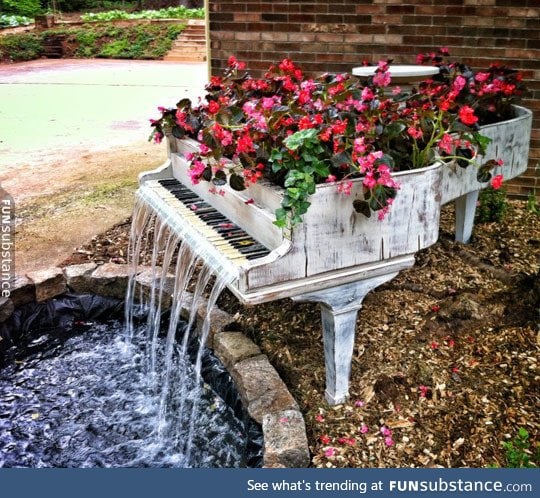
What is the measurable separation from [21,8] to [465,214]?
24.2 meters

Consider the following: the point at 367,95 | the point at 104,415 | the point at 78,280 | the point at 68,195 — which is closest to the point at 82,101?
the point at 68,195

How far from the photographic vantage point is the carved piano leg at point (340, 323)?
2.29 metres

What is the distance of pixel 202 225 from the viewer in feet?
8.46

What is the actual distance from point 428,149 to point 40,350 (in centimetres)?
249

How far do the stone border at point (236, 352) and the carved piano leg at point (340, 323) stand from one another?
0.68 ft

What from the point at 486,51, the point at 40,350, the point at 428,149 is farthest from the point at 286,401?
the point at 486,51

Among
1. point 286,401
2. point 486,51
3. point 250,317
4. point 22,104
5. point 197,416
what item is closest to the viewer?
point 286,401

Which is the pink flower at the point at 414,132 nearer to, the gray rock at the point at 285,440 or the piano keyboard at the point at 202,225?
the piano keyboard at the point at 202,225

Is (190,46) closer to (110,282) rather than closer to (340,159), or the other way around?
(110,282)

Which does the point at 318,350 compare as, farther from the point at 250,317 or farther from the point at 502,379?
the point at 502,379

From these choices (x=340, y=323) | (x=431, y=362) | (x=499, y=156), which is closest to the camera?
(x=340, y=323)

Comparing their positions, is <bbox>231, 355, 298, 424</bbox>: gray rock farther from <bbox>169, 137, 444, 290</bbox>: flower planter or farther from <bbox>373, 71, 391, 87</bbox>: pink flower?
<bbox>373, 71, 391, 87</bbox>: pink flower

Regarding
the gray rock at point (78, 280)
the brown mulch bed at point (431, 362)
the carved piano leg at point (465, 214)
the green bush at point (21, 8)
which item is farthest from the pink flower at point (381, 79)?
the green bush at point (21, 8)

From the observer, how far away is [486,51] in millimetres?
4566
